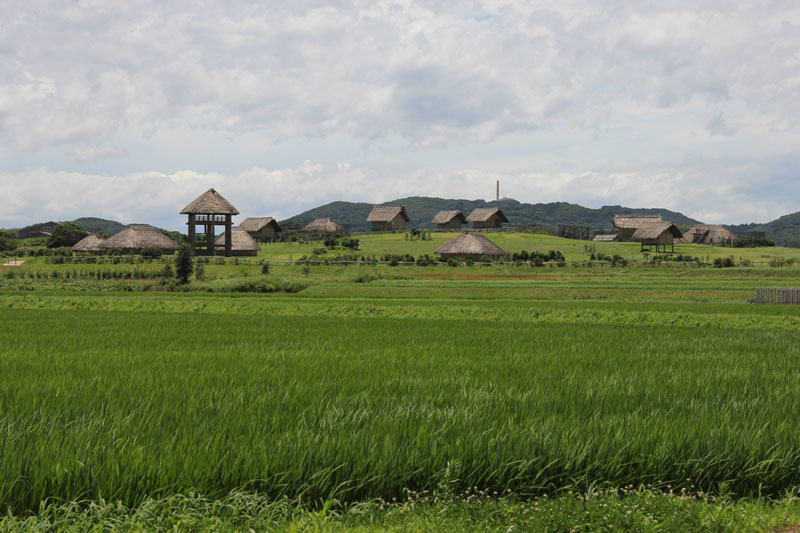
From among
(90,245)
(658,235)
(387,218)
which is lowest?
(90,245)

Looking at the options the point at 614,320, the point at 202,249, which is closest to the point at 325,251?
the point at 202,249

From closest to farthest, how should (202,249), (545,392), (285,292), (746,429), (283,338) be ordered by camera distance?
(746,429) → (545,392) → (283,338) → (285,292) → (202,249)

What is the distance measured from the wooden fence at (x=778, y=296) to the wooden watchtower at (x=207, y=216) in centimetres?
5952

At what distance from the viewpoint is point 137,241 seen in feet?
262

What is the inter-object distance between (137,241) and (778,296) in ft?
235

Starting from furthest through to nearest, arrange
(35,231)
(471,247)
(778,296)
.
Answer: (35,231)
(471,247)
(778,296)

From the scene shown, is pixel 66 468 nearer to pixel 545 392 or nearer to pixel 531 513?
pixel 531 513

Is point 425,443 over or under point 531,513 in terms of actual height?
over

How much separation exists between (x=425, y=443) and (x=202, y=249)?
76420 millimetres

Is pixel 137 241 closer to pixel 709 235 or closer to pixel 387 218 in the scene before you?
pixel 387 218

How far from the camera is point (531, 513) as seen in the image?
523 cm

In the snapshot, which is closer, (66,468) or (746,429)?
(66,468)

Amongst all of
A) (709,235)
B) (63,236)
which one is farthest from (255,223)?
(709,235)

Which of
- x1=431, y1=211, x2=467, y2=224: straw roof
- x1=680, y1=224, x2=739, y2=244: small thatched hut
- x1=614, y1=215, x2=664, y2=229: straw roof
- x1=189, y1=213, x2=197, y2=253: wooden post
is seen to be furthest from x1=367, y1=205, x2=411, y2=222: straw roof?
x1=680, y1=224, x2=739, y2=244: small thatched hut
